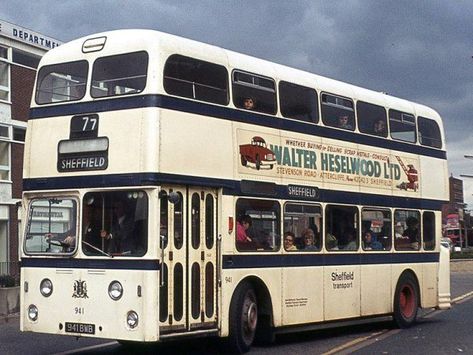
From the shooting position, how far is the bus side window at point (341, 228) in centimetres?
1639

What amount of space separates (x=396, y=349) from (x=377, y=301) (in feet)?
10.5

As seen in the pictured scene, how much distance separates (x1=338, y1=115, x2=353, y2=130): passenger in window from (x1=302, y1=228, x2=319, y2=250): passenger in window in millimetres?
2249

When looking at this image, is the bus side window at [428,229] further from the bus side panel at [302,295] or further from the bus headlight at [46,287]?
the bus headlight at [46,287]

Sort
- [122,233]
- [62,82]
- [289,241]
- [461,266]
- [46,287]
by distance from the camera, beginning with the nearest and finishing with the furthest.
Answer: [122,233] < [46,287] < [62,82] < [289,241] < [461,266]

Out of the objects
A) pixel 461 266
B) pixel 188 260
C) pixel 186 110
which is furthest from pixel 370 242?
pixel 461 266

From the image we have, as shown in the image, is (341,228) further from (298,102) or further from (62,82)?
(62,82)

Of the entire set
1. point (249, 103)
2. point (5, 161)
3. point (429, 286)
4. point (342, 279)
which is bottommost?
point (429, 286)

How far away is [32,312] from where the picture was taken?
13062mm

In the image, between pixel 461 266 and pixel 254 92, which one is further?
pixel 461 266

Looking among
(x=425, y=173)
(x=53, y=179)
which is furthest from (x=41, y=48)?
(x=53, y=179)

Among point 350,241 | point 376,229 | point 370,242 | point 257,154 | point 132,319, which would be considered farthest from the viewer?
point 376,229

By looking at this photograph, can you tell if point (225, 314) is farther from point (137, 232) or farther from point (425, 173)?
point (425, 173)

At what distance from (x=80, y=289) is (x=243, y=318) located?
271 centimetres

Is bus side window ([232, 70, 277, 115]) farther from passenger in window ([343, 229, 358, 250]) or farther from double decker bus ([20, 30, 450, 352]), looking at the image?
passenger in window ([343, 229, 358, 250])
